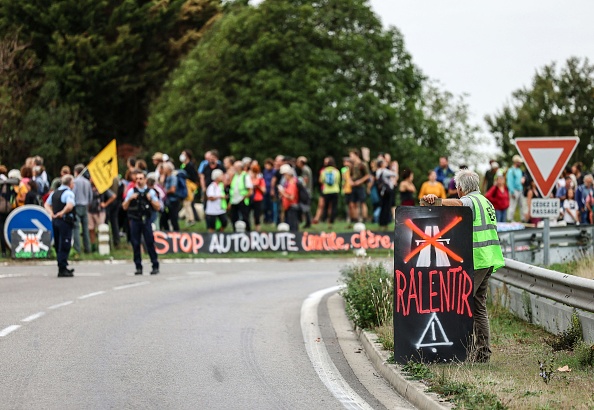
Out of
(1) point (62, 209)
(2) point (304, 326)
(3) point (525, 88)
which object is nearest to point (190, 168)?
(1) point (62, 209)

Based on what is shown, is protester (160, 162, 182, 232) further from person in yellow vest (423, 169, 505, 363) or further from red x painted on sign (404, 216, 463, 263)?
red x painted on sign (404, 216, 463, 263)

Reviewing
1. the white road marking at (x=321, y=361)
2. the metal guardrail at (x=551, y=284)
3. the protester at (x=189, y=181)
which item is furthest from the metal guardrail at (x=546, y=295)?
the protester at (x=189, y=181)

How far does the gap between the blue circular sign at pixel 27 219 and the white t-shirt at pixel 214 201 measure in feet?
15.5

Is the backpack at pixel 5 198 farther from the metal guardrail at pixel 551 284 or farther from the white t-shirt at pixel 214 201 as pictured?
the metal guardrail at pixel 551 284

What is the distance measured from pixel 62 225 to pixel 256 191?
29.3 ft

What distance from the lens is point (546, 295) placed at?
13.0m

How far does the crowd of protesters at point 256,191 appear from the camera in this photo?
27750 millimetres

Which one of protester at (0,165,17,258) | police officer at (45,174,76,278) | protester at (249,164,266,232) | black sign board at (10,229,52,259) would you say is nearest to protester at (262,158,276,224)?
protester at (249,164,266,232)

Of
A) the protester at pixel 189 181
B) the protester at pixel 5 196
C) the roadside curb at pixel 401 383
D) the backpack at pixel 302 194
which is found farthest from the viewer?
the protester at pixel 189 181

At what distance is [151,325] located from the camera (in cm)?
1526

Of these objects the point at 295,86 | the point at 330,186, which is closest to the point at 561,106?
the point at 295,86

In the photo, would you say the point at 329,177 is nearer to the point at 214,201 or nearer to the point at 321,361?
the point at 214,201

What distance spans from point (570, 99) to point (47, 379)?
3041 inches

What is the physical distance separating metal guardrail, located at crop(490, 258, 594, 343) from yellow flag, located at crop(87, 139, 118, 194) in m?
13.6
